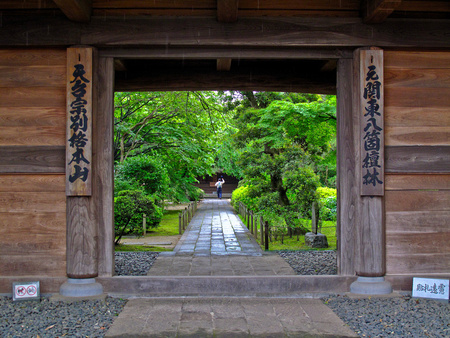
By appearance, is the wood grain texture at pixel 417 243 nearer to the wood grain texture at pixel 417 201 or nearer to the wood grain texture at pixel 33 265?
the wood grain texture at pixel 417 201

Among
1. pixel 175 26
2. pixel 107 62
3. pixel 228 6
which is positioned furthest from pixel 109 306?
pixel 228 6

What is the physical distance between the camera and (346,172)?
16.3 feet

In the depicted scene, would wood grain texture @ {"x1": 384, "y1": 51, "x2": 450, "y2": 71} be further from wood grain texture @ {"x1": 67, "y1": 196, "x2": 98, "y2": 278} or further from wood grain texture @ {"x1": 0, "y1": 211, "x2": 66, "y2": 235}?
wood grain texture @ {"x1": 0, "y1": 211, "x2": 66, "y2": 235}

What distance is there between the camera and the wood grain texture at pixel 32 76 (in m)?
4.85

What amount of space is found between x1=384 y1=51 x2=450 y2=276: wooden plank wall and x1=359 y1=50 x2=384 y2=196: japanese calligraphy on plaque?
0.16 meters

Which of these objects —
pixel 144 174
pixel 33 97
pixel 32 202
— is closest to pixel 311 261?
pixel 32 202

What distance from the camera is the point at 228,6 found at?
14.8 ft

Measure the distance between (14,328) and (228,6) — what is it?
4180 mm

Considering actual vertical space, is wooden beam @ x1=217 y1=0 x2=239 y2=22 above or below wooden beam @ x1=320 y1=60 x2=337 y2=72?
above

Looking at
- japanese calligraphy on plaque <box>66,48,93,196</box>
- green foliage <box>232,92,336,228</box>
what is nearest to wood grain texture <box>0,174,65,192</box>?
japanese calligraphy on plaque <box>66,48,93,196</box>

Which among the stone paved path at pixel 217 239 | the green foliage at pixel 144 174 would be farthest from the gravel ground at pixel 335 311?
the green foliage at pixel 144 174

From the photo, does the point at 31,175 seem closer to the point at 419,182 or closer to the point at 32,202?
the point at 32,202

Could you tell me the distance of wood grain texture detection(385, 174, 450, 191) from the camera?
193 inches

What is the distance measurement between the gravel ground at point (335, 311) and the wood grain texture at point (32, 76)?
8.82 ft
